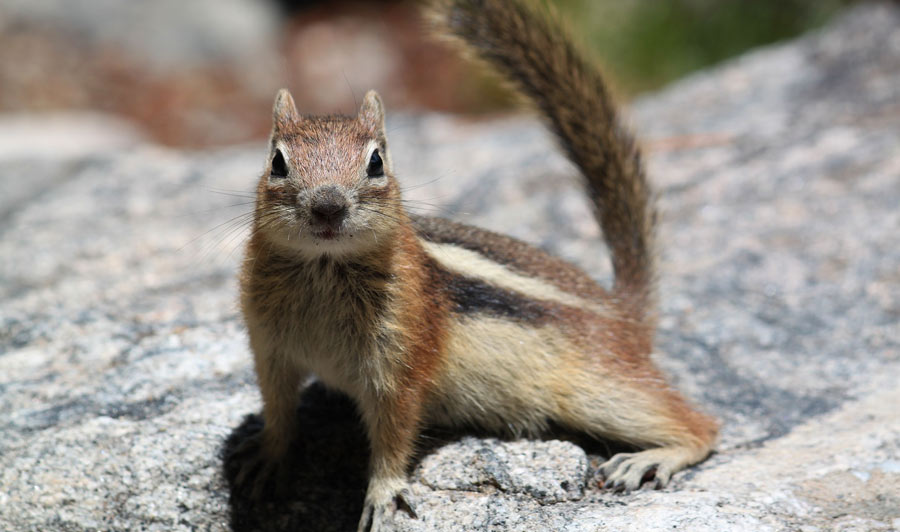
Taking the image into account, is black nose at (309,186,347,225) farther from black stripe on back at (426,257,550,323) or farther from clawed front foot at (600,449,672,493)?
clawed front foot at (600,449,672,493)

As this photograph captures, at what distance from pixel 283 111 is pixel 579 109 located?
137 centimetres

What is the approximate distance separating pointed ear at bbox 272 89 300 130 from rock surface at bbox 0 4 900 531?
312 mm

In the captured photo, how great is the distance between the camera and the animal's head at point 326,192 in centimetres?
258

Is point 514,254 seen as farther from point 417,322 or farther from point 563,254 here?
point 563,254

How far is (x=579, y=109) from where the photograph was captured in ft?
12.5

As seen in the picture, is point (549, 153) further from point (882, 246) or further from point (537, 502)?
point (537, 502)

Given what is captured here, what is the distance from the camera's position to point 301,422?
3229 millimetres

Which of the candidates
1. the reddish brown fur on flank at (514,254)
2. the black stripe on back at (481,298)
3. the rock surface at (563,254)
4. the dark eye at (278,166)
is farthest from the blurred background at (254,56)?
the dark eye at (278,166)

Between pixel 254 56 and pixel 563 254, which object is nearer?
pixel 563 254

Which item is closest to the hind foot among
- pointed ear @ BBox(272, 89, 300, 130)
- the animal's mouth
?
the animal's mouth

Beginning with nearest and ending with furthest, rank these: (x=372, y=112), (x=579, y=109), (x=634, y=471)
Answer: (x=634, y=471) < (x=372, y=112) < (x=579, y=109)

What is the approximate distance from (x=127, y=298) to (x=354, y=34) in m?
8.20

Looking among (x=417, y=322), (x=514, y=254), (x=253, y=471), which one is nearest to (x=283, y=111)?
(x=417, y=322)

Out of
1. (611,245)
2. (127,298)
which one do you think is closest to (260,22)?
(127,298)
